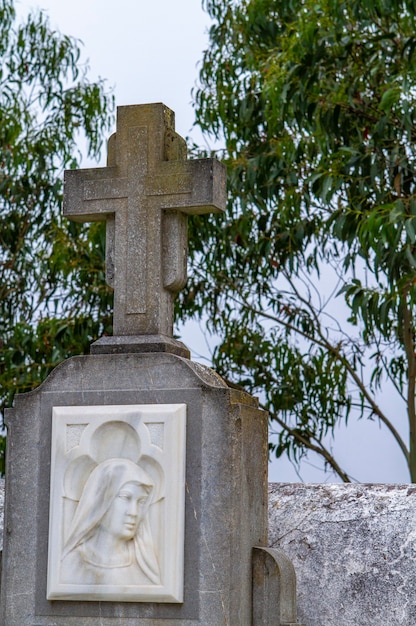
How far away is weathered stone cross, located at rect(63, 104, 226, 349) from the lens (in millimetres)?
5375

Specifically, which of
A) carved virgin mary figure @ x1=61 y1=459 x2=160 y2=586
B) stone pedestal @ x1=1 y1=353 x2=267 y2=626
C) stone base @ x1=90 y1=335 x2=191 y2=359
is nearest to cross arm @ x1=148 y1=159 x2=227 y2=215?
stone base @ x1=90 y1=335 x2=191 y2=359

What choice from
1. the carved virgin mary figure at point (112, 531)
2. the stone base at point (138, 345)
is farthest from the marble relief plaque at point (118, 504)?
the stone base at point (138, 345)

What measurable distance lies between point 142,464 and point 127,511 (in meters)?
0.20

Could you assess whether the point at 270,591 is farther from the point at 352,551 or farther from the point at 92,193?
the point at 92,193

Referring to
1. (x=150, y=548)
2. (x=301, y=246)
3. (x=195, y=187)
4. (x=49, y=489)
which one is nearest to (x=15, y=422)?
(x=49, y=489)

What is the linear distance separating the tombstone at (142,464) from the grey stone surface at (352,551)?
352 mm

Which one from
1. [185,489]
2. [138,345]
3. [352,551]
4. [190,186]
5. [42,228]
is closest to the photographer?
[185,489]

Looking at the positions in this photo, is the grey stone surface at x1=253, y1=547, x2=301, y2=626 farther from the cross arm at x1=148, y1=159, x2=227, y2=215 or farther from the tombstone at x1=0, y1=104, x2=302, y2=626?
the cross arm at x1=148, y1=159, x2=227, y2=215

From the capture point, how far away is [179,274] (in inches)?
213

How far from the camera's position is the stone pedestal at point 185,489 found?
496 cm

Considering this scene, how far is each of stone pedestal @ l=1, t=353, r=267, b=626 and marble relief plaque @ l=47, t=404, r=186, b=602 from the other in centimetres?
4

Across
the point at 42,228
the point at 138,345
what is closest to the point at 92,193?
the point at 138,345

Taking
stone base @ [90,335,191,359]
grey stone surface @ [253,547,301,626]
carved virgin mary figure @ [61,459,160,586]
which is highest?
stone base @ [90,335,191,359]

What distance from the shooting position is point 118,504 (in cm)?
509
